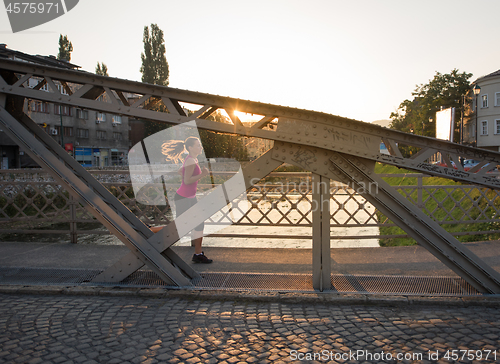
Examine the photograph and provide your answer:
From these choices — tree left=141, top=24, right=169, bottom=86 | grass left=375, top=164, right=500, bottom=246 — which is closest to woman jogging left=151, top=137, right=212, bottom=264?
grass left=375, top=164, right=500, bottom=246

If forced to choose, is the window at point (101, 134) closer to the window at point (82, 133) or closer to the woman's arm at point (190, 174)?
the window at point (82, 133)

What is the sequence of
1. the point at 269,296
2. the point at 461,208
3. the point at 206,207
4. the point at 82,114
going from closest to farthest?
the point at 269,296 < the point at 206,207 < the point at 461,208 < the point at 82,114

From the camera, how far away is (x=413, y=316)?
424 cm

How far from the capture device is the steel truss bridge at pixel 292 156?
465cm

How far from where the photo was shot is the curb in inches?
179

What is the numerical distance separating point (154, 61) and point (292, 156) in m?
50.8

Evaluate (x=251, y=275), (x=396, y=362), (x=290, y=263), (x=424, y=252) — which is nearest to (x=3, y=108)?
(x=251, y=275)

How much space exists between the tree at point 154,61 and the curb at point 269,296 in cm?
4854

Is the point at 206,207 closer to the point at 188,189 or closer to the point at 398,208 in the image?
the point at 188,189

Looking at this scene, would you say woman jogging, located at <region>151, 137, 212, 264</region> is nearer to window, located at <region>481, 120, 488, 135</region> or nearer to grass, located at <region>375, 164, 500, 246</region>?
grass, located at <region>375, 164, 500, 246</region>

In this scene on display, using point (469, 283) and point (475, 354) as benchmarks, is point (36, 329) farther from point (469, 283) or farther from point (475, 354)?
point (469, 283)

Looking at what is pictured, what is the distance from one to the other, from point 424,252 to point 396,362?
4304 millimetres

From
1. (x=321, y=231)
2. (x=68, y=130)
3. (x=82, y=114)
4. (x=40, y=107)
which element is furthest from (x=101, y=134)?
(x=321, y=231)

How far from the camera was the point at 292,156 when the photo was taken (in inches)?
188
